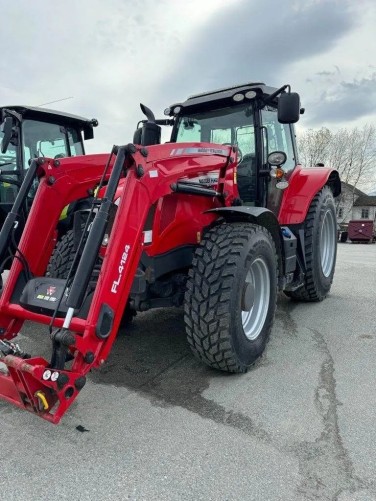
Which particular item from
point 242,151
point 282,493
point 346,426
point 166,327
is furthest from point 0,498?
point 242,151

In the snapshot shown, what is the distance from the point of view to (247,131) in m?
4.11

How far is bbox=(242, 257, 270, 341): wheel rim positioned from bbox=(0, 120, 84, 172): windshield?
12.2ft

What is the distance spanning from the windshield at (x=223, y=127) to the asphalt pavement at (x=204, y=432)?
2.05m

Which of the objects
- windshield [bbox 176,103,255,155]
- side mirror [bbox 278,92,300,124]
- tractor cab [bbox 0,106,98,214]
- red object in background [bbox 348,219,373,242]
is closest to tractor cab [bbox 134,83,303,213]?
windshield [bbox 176,103,255,155]

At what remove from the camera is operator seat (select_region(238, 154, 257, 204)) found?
4.11 m

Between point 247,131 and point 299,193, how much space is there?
36.1 inches

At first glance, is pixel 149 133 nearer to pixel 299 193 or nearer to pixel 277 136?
pixel 277 136

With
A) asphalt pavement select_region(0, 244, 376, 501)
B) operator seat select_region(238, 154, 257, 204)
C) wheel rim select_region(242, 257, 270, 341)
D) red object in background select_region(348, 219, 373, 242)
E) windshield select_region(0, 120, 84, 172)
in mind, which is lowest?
red object in background select_region(348, 219, 373, 242)

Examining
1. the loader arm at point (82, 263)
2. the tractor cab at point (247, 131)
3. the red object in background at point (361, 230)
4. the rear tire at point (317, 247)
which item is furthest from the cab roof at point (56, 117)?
the red object in background at point (361, 230)

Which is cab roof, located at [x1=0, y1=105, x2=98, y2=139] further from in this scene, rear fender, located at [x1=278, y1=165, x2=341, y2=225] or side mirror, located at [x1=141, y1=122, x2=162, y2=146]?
rear fender, located at [x1=278, y1=165, x2=341, y2=225]

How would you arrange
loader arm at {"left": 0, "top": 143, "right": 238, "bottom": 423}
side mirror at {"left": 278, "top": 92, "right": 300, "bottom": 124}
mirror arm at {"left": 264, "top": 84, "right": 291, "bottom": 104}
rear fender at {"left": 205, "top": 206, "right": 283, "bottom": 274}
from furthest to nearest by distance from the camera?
mirror arm at {"left": 264, "top": 84, "right": 291, "bottom": 104}, side mirror at {"left": 278, "top": 92, "right": 300, "bottom": 124}, rear fender at {"left": 205, "top": 206, "right": 283, "bottom": 274}, loader arm at {"left": 0, "top": 143, "right": 238, "bottom": 423}

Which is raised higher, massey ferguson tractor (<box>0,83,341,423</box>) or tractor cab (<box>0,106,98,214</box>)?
tractor cab (<box>0,106,98,214</box>)

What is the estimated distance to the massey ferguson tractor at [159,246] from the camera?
7.45ft

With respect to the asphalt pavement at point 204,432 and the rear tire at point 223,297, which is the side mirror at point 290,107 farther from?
the asphalt pavement at point 204,432
